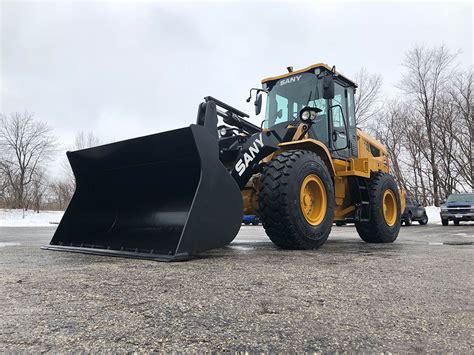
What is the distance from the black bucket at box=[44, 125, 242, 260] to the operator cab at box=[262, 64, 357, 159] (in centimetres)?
240

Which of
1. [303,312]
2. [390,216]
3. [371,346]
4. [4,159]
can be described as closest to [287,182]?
[303,312]

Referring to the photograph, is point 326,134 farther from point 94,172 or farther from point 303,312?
point 303,312

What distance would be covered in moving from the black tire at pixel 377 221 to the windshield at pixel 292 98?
1.71 meters

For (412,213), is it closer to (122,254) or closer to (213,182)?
(213,182)

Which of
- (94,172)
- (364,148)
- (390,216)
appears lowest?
(390,216)

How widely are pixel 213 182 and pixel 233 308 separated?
1.96m

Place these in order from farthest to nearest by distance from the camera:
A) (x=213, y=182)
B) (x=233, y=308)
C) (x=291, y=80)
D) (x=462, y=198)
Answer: (x=462, y=198) → (x=291, y=80) → (x=213, y=182) → (x=233, y=308)

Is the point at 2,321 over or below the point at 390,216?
below

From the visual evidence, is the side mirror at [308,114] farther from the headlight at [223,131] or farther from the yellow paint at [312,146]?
the headlight at [223,131]

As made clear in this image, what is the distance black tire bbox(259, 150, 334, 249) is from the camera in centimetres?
443

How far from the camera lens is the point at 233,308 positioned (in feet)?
6.75

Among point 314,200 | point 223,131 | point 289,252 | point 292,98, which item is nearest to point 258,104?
point 292,98

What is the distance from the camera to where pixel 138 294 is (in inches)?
91.1

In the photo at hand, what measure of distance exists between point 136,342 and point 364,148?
6658mm
